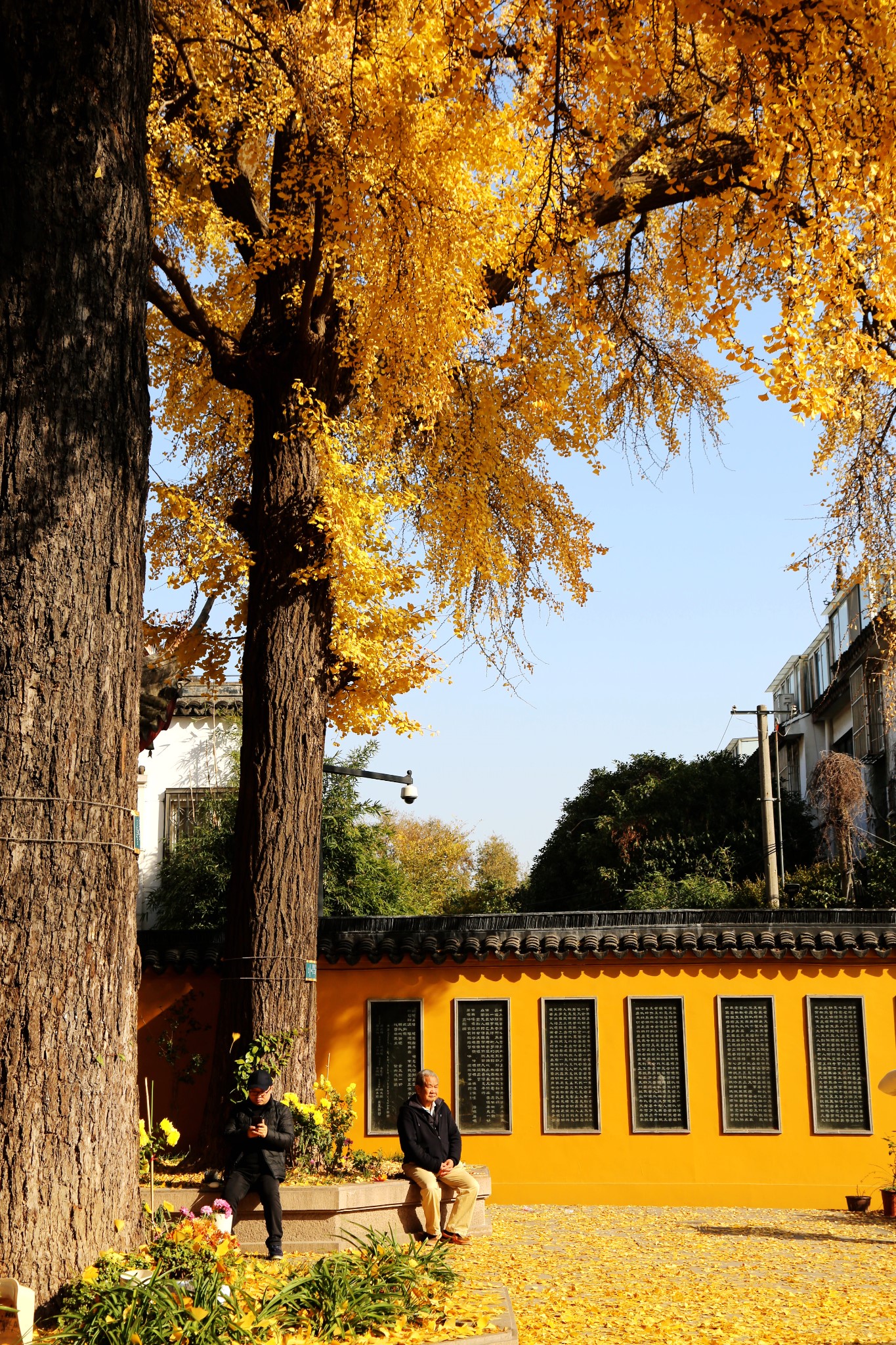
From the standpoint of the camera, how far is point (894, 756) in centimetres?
2495

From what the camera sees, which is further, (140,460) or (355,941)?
(355,941)

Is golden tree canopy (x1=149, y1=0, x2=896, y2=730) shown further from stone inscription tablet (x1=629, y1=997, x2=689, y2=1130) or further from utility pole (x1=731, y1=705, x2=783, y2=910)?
utility pole (x1=731, y1=705, x2=783, y2=910)

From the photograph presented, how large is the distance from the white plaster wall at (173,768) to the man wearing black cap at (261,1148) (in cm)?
1591

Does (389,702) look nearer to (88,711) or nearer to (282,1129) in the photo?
(282,1129)

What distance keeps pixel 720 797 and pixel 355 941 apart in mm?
15315

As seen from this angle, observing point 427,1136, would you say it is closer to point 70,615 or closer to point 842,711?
point 70,615

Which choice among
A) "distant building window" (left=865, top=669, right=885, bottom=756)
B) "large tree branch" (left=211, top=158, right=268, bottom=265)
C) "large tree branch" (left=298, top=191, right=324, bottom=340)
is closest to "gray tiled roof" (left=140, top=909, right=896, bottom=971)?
"large tree branch" (left=298, top=191, right=324, bottom=340)

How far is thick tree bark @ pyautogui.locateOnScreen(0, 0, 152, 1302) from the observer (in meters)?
4.61

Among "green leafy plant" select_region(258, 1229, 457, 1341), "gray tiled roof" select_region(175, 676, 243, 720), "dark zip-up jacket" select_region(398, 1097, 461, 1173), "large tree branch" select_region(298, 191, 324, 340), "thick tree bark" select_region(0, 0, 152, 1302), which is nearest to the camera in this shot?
"thick tree bark" select_region(0, 0, 152, 1302)

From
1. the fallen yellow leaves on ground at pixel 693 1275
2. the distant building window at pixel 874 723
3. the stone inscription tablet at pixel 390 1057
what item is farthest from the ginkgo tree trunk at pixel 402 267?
the distant building window at pixel 874 723

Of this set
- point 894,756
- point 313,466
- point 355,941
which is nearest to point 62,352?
point 313,466

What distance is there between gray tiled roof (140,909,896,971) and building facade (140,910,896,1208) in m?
0.02

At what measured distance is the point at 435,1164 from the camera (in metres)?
9.41

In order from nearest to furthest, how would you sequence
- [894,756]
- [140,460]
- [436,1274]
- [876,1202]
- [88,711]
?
[88,711] → [140,460] → [436,1274] → [876,1202] → [894,756]
